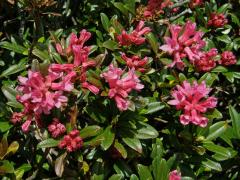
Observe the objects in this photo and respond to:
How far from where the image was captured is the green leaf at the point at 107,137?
7.66ft

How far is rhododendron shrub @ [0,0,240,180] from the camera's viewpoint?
2.28 metres

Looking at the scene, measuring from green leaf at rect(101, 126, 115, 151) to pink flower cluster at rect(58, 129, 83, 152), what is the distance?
0.45 ft

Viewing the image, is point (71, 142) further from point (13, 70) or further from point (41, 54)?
point (13, 70)

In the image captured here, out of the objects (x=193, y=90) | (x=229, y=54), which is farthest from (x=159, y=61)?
(x=229, y=54)

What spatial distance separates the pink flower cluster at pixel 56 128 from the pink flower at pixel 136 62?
56 centimetres

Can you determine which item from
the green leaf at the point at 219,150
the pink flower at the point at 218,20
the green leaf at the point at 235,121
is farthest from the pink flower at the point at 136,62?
the pink flower at the point at 218,20

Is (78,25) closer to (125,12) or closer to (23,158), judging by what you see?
(125,12)

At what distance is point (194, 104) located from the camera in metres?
2.45

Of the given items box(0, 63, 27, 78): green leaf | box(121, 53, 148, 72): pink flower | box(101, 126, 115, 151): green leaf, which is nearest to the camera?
box(101, 126, 115, 151): green leaf

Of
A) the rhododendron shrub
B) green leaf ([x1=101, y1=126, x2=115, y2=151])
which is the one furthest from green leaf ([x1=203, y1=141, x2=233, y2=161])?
green leaf ([x1=101, y1=126, x2=115, y2=151])

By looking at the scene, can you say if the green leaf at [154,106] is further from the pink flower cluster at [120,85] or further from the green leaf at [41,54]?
the green leaf at [41,54]

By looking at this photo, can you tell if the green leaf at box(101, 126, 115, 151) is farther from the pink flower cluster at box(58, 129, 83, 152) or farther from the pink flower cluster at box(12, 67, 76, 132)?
the pink flower cluster at box(12, 67, 76, 132)

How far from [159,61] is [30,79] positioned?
0.97 m

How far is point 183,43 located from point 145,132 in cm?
56
